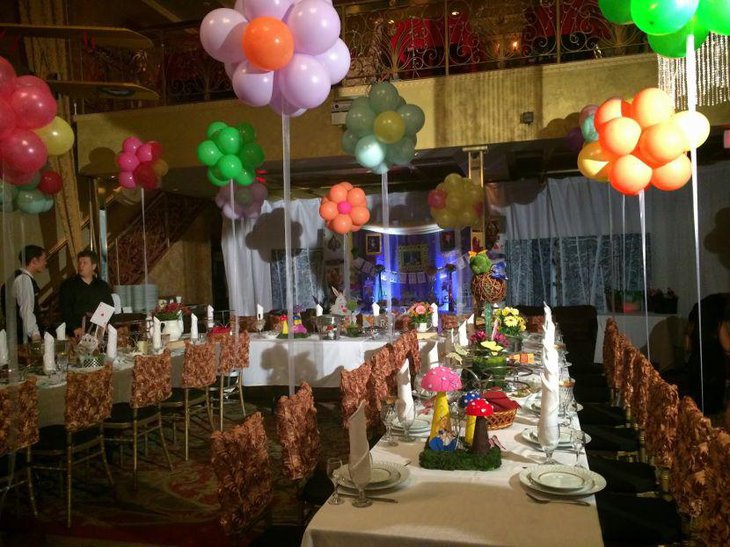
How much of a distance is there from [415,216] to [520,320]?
5.45 m

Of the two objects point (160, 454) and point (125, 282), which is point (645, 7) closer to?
point (160, 454)

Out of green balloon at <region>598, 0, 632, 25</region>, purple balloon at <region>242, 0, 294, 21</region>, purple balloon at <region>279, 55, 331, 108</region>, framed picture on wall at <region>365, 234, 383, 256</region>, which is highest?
purple balloon at <region>242, 0, 294, 21</region>

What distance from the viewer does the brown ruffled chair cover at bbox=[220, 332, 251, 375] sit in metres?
5.22

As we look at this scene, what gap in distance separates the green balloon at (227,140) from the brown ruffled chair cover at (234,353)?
203 centimetres

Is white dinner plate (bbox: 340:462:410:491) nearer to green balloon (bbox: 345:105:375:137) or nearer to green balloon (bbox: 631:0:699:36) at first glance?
green balloon (bbox: 631:0:699:36)

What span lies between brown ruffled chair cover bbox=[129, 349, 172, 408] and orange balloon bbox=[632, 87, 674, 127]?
12.2 ft

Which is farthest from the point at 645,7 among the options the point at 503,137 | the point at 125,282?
the point at 125,282

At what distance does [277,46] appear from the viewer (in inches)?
123

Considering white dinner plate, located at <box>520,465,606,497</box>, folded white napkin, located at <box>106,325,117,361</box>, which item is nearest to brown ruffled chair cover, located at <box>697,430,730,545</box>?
white dinner plate, located at <box>520,465,606,497</box>

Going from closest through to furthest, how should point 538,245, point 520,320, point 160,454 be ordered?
point 520,320, point 160,454, point 538,245

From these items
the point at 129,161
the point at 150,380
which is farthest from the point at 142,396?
the point at 129,161

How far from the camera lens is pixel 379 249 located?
9.95 metres

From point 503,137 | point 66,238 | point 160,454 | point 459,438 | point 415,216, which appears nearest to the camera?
point 459,438

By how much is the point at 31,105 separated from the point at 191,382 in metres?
2.38
